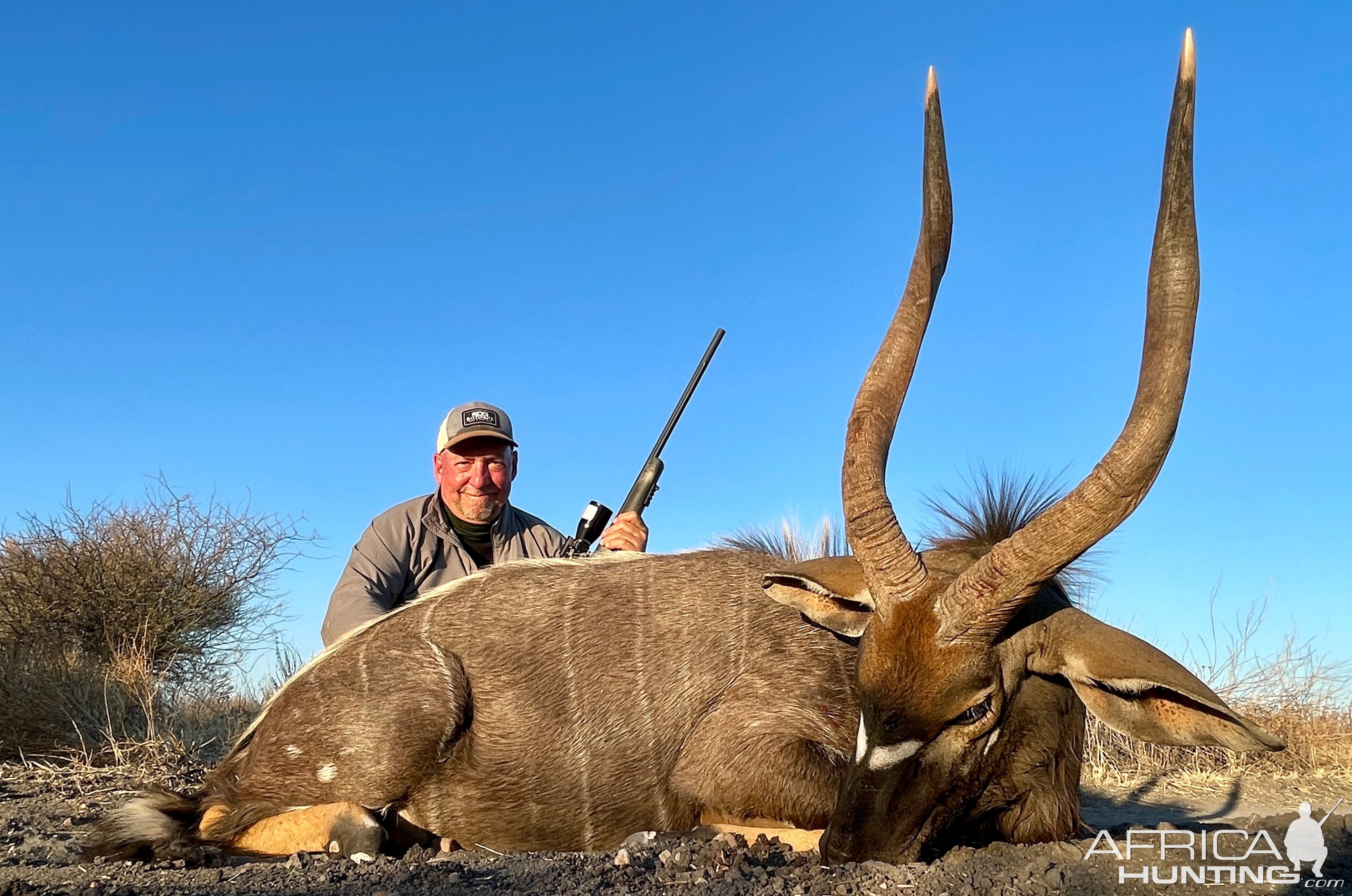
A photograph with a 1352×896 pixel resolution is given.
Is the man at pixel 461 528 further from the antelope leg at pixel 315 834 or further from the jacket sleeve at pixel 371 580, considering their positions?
the antelope leg at pixel 315 834

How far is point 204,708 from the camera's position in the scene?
1014 centimetres

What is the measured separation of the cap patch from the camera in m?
7.30

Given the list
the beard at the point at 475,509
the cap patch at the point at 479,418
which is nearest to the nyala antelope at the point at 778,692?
the beard at the point at 475,509

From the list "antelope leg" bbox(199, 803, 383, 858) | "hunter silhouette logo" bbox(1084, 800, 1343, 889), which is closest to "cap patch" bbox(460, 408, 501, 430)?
"antelope leg" bbox(199, 803, 383, 858)

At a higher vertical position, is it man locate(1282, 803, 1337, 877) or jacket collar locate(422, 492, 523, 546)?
jacket collar locate(422, 492, 523, 546)

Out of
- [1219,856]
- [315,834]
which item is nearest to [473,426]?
[315,834]

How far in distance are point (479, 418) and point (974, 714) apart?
4368 mm

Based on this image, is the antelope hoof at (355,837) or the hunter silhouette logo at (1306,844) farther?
the antelope hoof at (355,837)

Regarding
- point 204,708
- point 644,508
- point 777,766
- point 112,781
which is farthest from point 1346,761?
point 204,708

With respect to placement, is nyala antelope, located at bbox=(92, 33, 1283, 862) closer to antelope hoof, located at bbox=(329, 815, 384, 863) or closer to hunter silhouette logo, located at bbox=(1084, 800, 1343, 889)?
antelope hoof, located at bbox=(329, 815, 384, 863)

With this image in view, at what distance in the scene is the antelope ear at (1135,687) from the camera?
3.45m

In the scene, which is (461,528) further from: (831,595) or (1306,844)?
(1306,844)

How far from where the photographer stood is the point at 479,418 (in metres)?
7.35

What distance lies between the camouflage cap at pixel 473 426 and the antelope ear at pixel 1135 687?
13.8 ft
